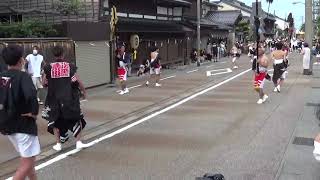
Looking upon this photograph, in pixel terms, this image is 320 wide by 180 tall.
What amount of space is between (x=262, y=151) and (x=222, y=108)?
18.2ft

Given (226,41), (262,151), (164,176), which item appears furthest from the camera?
(226,41)

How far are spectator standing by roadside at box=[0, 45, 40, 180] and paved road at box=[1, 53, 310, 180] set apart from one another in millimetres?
1528

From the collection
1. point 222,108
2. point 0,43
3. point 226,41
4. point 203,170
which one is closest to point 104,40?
point 0,43

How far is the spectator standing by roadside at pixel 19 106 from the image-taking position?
19.0 feet

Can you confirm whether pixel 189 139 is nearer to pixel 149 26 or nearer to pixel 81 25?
pixel 81 25

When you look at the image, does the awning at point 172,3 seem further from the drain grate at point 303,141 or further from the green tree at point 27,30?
the drain grate at point 303,141

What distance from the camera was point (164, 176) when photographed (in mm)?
7293

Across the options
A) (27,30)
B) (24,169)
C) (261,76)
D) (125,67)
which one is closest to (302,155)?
(24,169)

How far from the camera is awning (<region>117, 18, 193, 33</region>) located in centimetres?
2734

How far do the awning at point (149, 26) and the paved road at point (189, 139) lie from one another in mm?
10007

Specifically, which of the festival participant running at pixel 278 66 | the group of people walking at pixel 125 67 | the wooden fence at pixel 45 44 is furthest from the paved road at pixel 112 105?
the festival participant running at pixel 278 66

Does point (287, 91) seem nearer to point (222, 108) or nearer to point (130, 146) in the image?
point (222, 108)

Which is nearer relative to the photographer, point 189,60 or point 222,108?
point 222,108

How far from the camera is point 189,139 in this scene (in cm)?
1002
